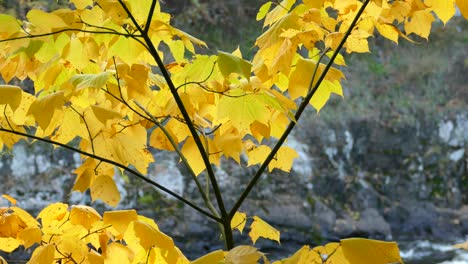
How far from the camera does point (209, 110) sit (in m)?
0.70

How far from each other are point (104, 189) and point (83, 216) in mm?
43

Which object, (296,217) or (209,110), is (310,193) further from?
(209,110)

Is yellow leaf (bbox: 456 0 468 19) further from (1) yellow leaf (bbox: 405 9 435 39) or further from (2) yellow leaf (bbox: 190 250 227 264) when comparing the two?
(2) yellow leaf (bbox: 190 250 227 264)

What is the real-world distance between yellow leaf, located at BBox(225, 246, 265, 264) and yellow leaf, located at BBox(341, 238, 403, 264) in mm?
73

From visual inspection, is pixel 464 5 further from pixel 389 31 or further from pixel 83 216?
pixel 83 216

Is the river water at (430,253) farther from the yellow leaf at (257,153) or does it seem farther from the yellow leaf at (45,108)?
the yellow leaf at (45,108)

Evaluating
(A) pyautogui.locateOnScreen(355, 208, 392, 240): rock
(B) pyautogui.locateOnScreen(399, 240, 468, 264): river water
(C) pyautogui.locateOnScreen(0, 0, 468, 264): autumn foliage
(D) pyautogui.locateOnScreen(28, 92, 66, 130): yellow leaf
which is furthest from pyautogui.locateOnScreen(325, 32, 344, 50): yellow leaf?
(A) pyautogui.locateOnScreen(355, 208, 392, 240): rock

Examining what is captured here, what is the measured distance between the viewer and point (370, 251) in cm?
47

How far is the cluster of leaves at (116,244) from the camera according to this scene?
467 mm

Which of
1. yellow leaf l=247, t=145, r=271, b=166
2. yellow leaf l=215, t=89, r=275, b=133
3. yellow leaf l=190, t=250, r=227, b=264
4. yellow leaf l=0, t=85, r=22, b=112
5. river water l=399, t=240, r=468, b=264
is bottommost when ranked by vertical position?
river water l=399, t=240, r=468, b=264

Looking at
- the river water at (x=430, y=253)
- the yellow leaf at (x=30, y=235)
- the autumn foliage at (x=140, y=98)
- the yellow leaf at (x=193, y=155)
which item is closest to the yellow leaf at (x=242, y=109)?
the autumn foliage at (x=140, y=98)

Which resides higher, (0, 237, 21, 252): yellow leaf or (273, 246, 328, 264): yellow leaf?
(273, 246, 328, 264): yellow leaf

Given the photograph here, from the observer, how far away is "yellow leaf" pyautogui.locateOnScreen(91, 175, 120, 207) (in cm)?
60

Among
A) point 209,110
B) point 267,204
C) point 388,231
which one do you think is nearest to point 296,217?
→ point 267,204
